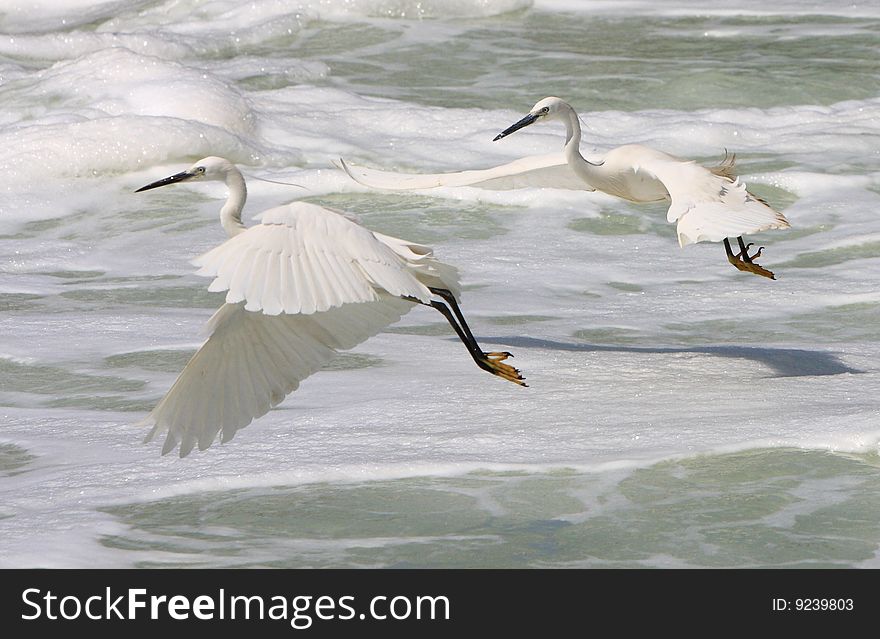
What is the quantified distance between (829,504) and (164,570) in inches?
81.7

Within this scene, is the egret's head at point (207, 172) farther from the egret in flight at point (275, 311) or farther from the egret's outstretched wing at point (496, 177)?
the egret's outstretched wing at point (496, 177)

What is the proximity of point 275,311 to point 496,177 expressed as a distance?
3.25 meters

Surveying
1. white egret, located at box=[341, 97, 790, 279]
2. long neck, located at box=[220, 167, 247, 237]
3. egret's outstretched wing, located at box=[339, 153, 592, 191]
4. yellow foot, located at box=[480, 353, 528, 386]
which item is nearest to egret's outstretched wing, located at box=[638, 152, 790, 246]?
white egret, located at box=[341, 97, 790, 279]

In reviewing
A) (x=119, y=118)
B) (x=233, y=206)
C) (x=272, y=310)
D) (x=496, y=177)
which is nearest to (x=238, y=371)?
(x=272, y=310)

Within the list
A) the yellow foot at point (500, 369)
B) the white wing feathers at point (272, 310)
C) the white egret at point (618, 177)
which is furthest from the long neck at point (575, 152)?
the white wing feathers at point (272, 310)

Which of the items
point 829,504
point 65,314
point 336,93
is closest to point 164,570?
point 829,504

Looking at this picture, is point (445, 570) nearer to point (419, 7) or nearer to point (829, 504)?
point (829, 504)

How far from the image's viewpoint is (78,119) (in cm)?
1075

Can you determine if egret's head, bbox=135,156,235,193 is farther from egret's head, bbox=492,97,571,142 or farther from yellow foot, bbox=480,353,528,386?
egret's head, bbox=492,97,571,142

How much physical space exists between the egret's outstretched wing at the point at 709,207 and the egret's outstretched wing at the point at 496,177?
69 cm

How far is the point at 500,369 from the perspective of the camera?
18.7 feet

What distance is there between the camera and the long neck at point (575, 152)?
→ 709 cm

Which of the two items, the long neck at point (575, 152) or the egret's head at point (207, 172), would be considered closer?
the egret's head at point (207, 172)

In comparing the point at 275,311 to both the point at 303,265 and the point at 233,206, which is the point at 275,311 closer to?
the point at 303,265
